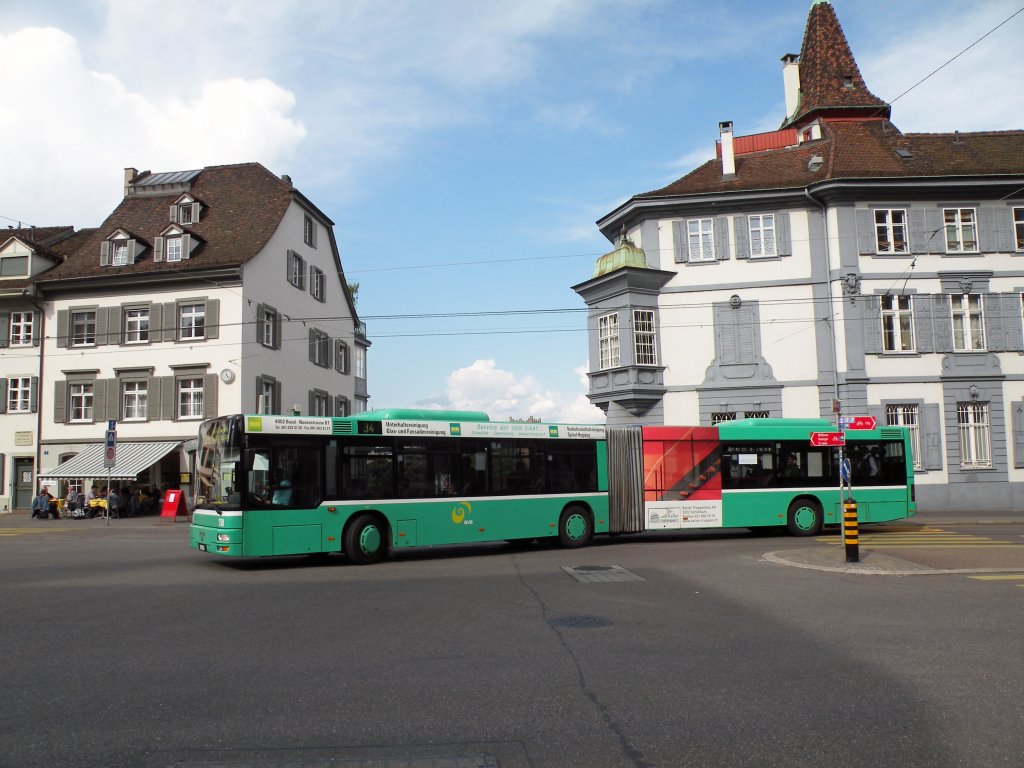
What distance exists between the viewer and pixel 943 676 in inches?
266

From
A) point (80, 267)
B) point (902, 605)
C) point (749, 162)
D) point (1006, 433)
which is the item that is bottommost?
point (902, 605)

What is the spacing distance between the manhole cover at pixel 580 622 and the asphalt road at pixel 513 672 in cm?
6

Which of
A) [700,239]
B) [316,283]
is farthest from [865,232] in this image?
[316,283]

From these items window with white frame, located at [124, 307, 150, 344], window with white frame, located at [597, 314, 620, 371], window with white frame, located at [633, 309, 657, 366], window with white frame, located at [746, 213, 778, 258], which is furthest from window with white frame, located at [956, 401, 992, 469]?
window with white frame, located at [124, 307, 150, 344]

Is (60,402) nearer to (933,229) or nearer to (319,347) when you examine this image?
(319,347)

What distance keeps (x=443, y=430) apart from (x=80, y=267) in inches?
1066

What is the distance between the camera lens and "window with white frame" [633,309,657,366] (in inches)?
1228

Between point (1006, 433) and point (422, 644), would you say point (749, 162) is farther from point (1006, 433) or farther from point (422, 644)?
point (422, 644)

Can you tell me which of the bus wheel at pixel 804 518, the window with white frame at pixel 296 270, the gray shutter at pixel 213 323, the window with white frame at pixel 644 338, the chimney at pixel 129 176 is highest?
the chimney at pixel 129 176

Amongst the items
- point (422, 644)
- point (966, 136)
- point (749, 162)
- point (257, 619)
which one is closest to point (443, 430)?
point (257, 619)

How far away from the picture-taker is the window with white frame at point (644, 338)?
3119 cm

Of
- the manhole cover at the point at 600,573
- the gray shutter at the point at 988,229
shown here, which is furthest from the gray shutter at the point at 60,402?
the gray shutter at the point at 988,229

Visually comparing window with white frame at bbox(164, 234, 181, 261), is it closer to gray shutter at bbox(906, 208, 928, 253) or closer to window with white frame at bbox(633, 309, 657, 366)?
window with white frame at bbox(633, 309, 657, 366)

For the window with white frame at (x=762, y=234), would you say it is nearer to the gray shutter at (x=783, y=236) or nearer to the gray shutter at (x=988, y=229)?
the gray shutter at (x=783, y=236)
